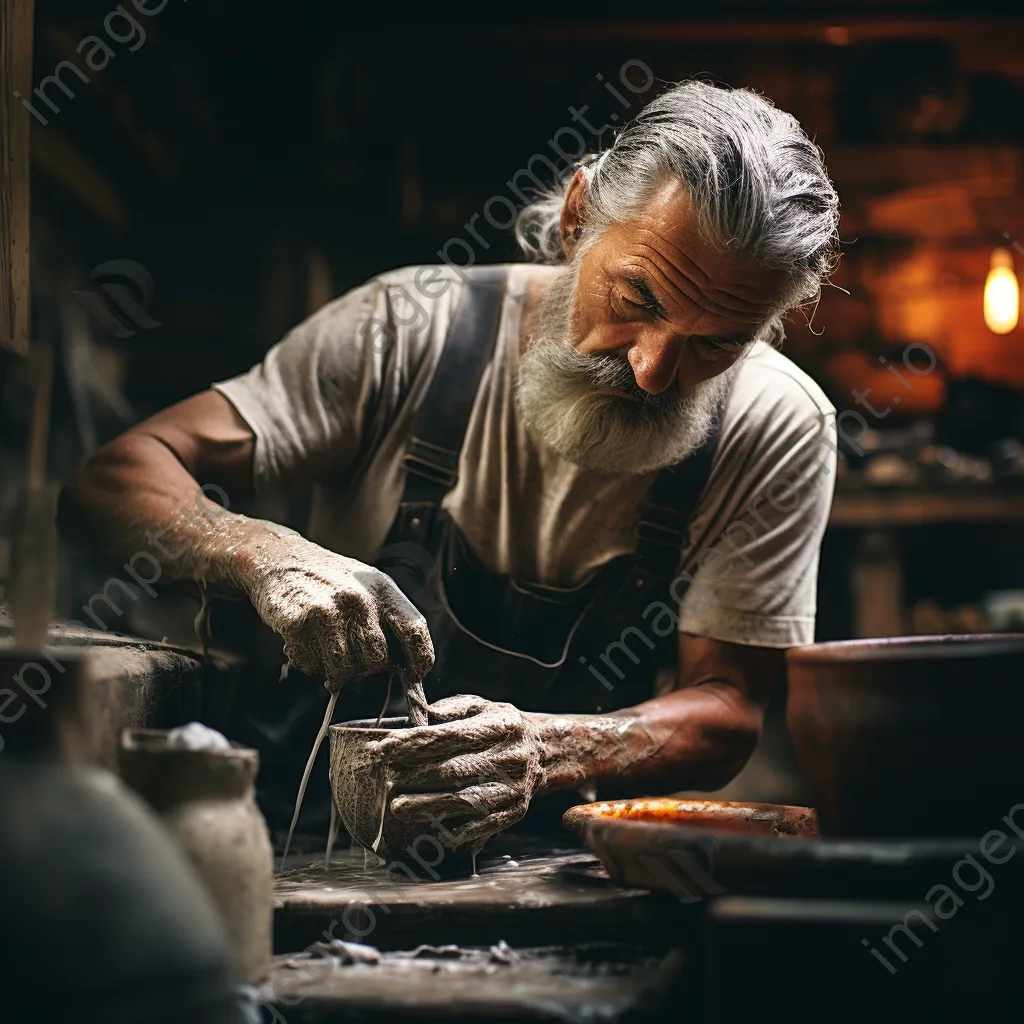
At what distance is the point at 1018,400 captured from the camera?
519 centimetres

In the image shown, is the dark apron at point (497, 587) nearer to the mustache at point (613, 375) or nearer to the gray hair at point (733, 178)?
the mustache at point (613, 375)

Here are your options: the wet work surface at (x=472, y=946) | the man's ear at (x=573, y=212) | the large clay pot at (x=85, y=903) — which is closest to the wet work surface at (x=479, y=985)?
the wet work surface at (x=472, y=946)

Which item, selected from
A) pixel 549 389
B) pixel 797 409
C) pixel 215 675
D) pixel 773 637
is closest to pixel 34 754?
pixel 215 675

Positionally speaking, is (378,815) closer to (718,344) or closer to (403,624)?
(403,624)

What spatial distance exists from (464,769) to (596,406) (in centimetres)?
90

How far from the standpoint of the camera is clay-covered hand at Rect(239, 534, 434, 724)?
6.31 feet

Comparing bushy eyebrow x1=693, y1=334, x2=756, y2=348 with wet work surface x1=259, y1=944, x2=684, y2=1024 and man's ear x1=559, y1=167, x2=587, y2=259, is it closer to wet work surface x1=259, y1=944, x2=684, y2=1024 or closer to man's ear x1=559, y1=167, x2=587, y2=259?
man's ear x1=559, y1=167, x2=587, y2=259

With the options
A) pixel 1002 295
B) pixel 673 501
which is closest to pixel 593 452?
pixel 673 501

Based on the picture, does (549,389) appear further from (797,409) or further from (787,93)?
(787,93)

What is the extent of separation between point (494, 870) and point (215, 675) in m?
0.83

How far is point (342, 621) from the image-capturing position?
1.92 m

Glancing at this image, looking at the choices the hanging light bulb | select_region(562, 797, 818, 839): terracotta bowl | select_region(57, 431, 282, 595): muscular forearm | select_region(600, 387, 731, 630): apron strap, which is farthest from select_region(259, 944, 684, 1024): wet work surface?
the hanging light bulb

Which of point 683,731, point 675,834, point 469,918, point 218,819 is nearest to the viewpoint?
point 218,819

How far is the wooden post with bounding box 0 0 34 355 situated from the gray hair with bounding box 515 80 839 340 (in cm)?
113
